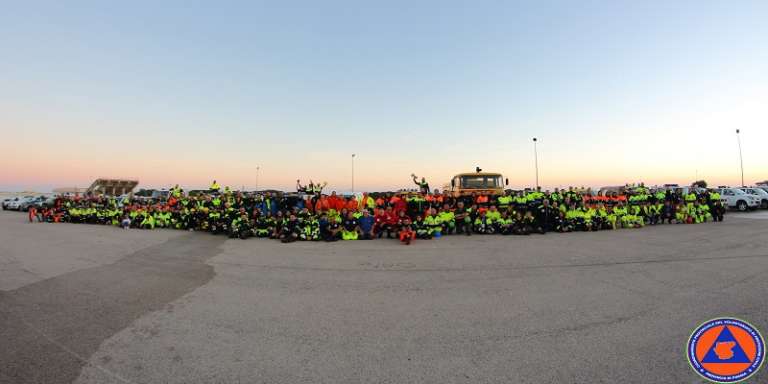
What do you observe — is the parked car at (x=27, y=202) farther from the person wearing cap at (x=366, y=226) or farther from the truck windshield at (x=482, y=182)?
the truck windshield at (x=482, y=182)

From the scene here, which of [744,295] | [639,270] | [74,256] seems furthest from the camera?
[74,256]

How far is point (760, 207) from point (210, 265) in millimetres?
32081

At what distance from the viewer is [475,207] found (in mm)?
11023

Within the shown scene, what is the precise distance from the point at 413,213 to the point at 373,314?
24.0ft

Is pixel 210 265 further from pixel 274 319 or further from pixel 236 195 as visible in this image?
pixel 236 195

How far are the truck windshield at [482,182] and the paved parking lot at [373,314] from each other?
19.2 ft

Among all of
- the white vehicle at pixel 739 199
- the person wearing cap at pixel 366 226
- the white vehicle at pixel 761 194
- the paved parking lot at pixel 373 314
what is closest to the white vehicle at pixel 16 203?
the paved parking lot at pixel 373 314

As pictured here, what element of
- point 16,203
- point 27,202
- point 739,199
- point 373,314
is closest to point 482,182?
point 373,314

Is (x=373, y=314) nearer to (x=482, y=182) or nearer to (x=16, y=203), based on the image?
(x=482, y=182)

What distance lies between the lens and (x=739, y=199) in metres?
19.2

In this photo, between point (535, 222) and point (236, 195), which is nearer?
point (535, 222)

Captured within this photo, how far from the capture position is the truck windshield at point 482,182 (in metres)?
13.1

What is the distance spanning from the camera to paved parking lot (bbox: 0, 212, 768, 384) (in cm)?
264

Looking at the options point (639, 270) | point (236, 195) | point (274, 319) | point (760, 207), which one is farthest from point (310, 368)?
point (760, 207)
